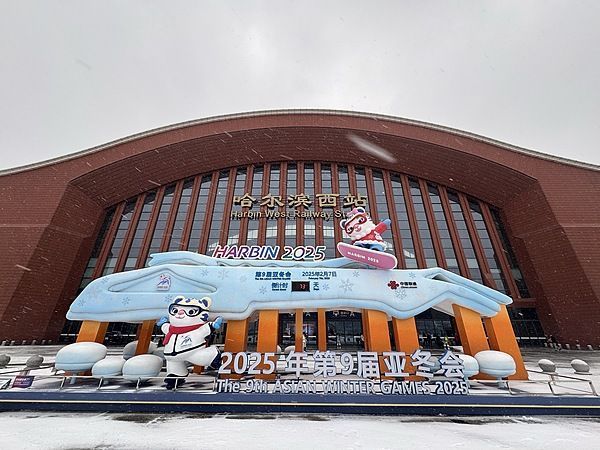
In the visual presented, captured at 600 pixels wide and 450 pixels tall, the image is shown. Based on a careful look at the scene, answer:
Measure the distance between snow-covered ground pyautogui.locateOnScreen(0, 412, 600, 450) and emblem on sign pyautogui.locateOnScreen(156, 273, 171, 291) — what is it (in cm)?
483

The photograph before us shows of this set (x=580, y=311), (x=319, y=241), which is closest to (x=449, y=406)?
(x=319, y=241)

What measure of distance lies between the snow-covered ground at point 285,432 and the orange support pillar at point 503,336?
4.22 metres

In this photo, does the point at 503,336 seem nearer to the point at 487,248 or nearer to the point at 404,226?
the point at 404,226

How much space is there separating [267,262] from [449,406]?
845 centimetres

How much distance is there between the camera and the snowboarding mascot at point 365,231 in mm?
13227

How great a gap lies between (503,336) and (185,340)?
12.6m

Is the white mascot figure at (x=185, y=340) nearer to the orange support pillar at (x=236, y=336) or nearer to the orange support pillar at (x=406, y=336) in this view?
the orange support pillar at (x=236, y=336)

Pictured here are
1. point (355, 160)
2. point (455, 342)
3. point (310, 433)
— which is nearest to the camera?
point (310, 433)

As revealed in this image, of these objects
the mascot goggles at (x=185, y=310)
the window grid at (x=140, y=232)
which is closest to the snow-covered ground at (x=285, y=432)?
the mascot goggles at (x=185, y=310)

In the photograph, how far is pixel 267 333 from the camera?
469 inches

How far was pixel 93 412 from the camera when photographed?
8492 millimetres

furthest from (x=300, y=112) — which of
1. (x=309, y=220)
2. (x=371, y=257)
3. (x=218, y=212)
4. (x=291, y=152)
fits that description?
(x=371, y=257)

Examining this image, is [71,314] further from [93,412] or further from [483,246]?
[483,246]

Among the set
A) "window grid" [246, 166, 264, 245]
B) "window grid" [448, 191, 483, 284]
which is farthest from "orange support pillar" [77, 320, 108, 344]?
"window grid" [448, 191, 483, 284]
